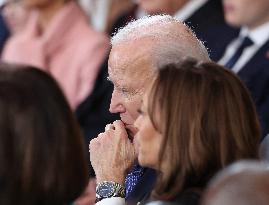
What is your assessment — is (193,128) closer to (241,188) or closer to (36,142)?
(36,142)

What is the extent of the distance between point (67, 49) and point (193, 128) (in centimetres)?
237

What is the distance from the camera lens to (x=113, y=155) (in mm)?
2379

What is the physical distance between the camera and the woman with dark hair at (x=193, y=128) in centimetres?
189

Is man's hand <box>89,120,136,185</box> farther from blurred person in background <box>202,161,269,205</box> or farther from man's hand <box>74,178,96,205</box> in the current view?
blurred person in background <box>202,161,269,205</box>

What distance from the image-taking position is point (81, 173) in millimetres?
1754

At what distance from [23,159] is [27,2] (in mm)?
2779

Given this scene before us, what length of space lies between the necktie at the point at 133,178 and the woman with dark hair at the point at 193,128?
0.42 m

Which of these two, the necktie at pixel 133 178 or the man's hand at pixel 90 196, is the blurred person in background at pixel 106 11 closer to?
the man's hand at pixel 90 196

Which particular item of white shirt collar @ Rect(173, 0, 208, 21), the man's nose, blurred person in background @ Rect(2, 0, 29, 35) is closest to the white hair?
the man's nose

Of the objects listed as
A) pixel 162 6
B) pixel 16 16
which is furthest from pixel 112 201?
pixel 16 16

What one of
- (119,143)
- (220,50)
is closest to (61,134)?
(119,143)

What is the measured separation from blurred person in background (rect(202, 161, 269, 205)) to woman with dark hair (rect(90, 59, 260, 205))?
18.3 inches

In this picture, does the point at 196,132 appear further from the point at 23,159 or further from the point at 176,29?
the point at 176,29

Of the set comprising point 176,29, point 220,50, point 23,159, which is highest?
point 23,159
